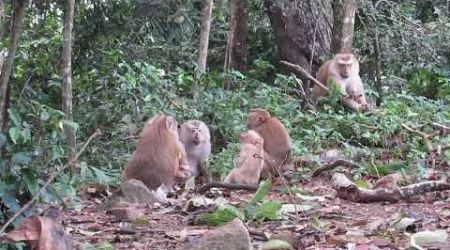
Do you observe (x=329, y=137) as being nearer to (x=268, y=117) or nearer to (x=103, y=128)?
(x=268, y=117)

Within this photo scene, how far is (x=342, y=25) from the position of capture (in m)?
11.9

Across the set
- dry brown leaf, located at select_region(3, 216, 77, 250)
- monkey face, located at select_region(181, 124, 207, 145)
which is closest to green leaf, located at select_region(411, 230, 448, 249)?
dry brown leaf, located at select_region(3, 216, 77, 250)

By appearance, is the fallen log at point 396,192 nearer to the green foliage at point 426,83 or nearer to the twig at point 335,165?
the twig at point 335,165

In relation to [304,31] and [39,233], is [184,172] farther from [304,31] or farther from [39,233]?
[304,31]

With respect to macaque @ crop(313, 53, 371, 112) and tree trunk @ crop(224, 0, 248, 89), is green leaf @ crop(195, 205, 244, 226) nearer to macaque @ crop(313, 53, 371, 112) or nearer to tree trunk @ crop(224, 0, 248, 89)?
macaque @ crop(313, 53, 371, 112)

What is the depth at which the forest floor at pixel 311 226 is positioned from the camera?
4.47m

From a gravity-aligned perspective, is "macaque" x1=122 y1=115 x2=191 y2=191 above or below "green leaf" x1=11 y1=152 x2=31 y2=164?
below

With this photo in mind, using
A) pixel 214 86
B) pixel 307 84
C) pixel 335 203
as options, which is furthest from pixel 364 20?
pixel 335 203

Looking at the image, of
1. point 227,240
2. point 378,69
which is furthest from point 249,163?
point 378,69

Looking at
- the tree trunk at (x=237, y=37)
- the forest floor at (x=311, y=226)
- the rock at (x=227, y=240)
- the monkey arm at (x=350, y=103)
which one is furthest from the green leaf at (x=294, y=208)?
the tree trunk at (x=237, y=37)

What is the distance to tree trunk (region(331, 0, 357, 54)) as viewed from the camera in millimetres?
10844

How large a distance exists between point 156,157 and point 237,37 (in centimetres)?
610

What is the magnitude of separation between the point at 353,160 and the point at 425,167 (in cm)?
96

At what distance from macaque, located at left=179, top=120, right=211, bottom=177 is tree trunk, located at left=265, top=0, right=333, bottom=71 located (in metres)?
4.47
